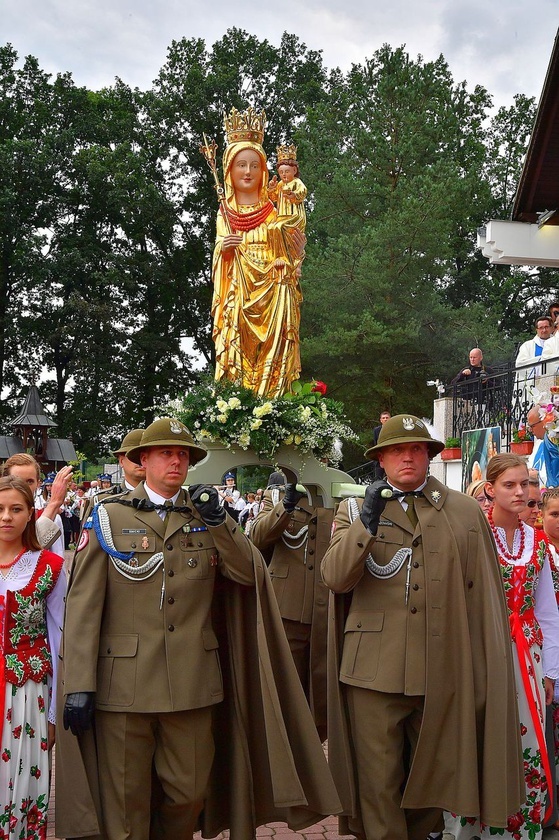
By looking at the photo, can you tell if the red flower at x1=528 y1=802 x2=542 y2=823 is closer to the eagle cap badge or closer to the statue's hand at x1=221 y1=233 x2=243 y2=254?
the eagle cap badge

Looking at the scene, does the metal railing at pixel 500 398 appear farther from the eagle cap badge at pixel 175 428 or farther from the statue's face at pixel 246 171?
the eagle cap badge at pixel 175 428

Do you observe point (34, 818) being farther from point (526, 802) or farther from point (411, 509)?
point (526, 802)

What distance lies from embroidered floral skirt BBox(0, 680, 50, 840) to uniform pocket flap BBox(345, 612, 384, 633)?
1426 millimetres

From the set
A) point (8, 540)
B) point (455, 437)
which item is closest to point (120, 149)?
point (455, 437)

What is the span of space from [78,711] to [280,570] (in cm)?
276

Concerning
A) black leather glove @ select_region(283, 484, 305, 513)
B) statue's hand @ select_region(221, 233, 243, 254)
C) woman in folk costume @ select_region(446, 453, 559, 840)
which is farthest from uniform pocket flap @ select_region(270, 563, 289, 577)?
statue's hand @ select_region(221, 233, 243, 254)

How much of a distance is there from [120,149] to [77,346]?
7694 millimetres

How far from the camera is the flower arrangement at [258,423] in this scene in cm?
980

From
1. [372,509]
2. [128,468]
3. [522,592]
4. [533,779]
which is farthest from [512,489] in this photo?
[128,468]

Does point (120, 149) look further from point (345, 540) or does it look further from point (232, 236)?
point (345, 540)

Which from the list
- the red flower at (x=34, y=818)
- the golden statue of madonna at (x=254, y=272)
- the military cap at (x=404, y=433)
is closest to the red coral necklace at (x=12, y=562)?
the red flower at (x=34, y=818)

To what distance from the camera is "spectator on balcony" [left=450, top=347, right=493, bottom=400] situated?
1603 cm

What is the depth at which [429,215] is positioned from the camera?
27.0m

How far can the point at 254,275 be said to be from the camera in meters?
11.7
